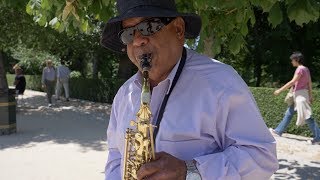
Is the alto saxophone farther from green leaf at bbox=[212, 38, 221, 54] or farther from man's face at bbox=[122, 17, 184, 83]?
green leaf at bbox=[212, 38, 221, 54]

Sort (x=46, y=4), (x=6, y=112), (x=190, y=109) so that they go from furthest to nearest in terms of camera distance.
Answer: (x=6, y=112) → (x=46, y=4) → (x=190, y=109)

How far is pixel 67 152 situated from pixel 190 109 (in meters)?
6.93

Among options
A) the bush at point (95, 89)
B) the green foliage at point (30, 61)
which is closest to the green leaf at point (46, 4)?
the bush at point (95, 89)

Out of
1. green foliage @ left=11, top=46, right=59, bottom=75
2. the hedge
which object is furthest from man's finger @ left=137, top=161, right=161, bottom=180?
green foliage @ left=11, top=46, right=59, bottom=75

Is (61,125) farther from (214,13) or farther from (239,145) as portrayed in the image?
(239,145)

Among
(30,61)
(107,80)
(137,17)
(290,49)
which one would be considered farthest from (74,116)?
(30,61)

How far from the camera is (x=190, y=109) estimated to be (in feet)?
5.70

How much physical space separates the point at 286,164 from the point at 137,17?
5.98 metres

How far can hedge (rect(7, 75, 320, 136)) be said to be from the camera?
982 centimetres

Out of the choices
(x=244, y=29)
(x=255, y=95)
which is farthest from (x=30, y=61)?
(x=244, y=29)

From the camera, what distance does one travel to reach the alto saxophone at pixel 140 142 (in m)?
1.60

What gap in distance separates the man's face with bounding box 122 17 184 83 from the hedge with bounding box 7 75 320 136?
8.46 m

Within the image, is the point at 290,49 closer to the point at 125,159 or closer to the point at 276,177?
the point at 276,177

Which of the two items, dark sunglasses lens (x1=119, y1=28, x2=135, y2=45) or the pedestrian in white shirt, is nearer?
the pedestrian in white shirt
